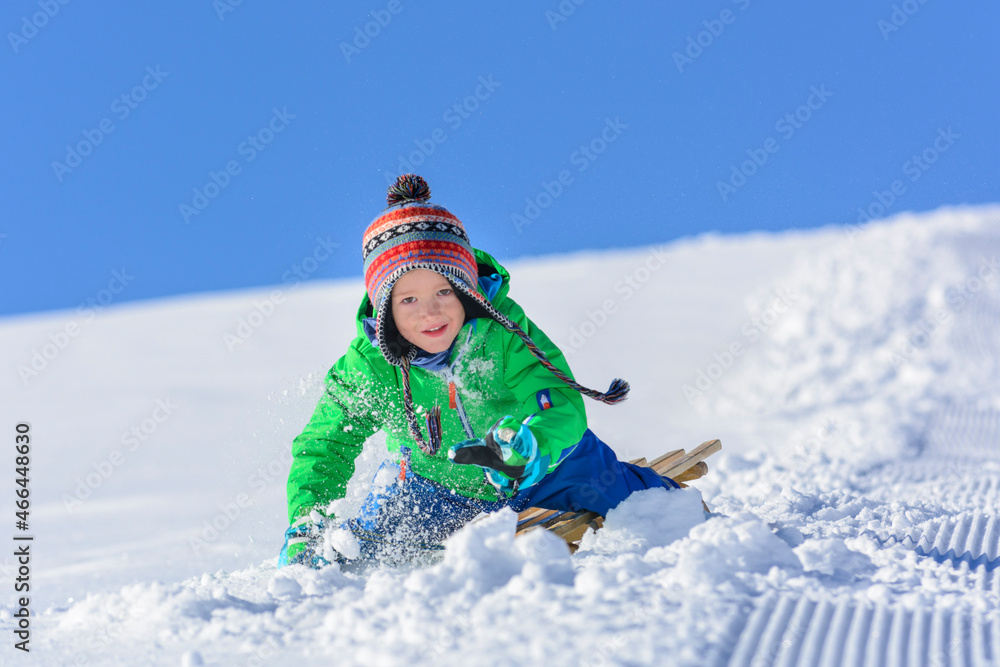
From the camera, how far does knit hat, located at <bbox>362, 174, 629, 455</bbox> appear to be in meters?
2.41

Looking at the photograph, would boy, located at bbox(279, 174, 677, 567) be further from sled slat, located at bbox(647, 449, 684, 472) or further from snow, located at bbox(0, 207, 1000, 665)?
sled slat, located at bbox(647, 449, 684, 472)

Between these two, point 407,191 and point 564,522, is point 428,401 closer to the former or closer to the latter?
point 564,522

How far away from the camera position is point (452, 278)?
2418 mm

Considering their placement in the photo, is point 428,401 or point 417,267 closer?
point 417,267

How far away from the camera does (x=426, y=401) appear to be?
8.25ft

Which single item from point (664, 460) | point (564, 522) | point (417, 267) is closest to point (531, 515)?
point (564, 522)

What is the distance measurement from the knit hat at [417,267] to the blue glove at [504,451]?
1.21 ft

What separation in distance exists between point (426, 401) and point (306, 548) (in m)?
0.55

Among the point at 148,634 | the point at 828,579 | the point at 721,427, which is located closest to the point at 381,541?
the point at 148,634

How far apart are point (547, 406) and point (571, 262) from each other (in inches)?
496

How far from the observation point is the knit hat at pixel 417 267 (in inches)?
94.9

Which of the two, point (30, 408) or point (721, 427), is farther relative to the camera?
point (30, 408)

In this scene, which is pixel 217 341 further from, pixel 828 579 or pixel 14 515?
pixel 828 579

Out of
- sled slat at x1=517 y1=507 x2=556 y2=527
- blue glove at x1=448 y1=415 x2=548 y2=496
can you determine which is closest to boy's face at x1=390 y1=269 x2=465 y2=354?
blue glove at x1=448 y1=415 x2=548 y2=496
